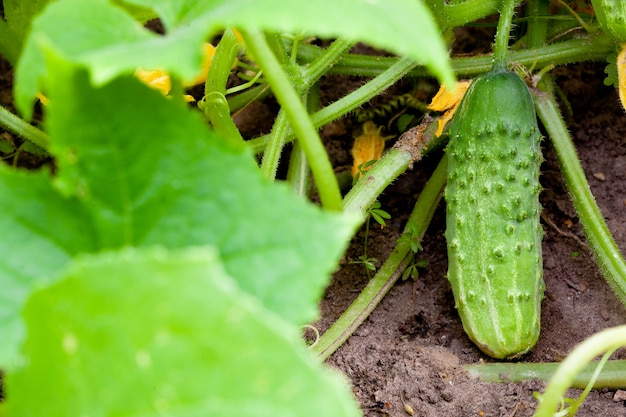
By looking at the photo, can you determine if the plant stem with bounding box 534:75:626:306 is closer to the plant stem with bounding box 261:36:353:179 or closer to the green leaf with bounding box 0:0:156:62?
the plant stem with bounding box 261:36:353:179

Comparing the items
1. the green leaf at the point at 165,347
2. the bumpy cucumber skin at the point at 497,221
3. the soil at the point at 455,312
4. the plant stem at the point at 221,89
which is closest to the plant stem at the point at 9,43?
the plant stem at the point at 221,89

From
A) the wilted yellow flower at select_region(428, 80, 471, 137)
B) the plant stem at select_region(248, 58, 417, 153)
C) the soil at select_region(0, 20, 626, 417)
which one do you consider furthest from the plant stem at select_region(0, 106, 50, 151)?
the wilted yellow flower at select_region(428, 80, 471, 137)

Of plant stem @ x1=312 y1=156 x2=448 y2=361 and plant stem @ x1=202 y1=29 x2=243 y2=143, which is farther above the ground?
plant stem @ x1=202 y1=29 x2=243 y2=143

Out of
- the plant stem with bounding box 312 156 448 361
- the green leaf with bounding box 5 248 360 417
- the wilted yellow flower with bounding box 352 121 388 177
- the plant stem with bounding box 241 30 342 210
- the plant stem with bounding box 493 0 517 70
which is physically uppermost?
the plant stem with bounding box 493 0 517 70

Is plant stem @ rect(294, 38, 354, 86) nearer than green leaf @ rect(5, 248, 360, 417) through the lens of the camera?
No

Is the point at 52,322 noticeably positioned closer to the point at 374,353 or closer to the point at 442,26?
the point at 374,353

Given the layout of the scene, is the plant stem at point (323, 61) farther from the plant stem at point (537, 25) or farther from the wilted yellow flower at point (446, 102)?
the plant stem at point (537, 25)
